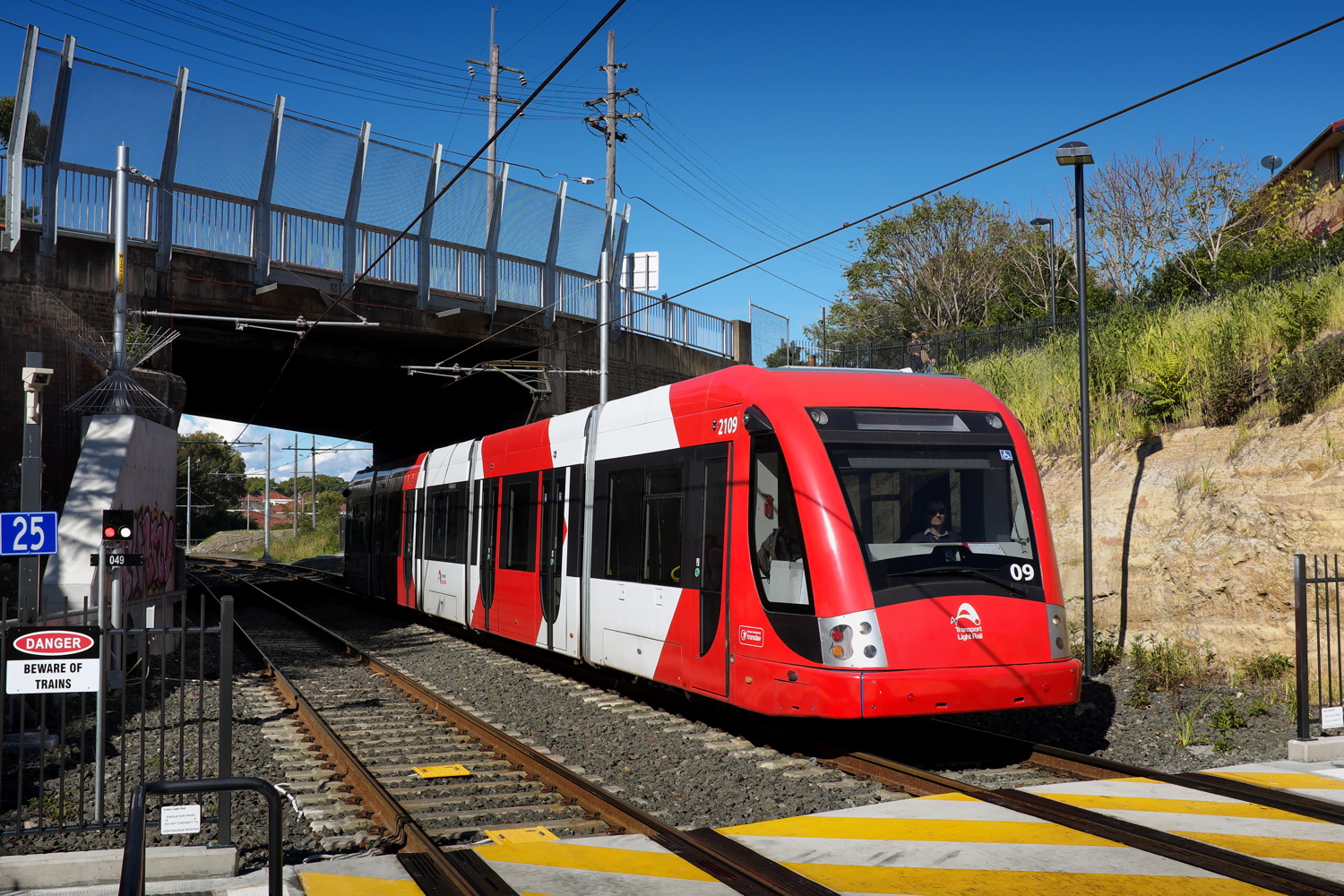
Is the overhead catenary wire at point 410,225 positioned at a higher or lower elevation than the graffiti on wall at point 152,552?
higher

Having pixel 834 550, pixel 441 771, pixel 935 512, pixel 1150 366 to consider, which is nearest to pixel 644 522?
pixel 834 550

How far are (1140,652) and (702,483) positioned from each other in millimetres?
5540

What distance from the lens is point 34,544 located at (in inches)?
487

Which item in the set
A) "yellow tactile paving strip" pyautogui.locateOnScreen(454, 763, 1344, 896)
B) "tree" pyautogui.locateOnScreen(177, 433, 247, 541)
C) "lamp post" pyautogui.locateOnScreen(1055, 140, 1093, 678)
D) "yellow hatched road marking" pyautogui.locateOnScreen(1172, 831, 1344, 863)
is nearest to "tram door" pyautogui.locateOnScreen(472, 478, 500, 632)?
"lamp post" pyautogui.locateOnScreen(1055, 140, 1093, 678)

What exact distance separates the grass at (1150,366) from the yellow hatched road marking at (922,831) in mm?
8230

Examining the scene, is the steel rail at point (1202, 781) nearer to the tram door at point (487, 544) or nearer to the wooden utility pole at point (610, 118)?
the tram door at point (487, 544)

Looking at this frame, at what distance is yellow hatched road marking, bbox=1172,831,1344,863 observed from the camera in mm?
6035

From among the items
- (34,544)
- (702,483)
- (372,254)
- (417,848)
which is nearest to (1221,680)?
(702,483)

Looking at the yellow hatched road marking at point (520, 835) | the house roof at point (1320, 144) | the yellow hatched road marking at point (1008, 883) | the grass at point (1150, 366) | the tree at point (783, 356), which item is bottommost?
the yellow hatched road marking at point (520, 835)

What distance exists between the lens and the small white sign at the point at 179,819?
5902 millimetres

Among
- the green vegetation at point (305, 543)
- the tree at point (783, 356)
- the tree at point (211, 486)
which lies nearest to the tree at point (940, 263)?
the tree at point (783, 356)

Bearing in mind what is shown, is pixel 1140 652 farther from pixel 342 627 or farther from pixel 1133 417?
pixel 342 627

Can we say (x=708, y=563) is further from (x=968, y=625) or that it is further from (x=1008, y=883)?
(x=1008, y=883)

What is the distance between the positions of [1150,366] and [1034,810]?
939 cm
